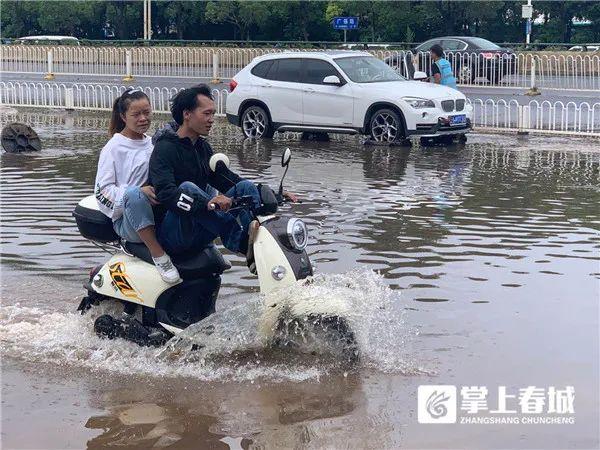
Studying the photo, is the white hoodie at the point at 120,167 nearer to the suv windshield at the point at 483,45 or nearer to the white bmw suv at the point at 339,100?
the white bmw suv at the point at 339,100

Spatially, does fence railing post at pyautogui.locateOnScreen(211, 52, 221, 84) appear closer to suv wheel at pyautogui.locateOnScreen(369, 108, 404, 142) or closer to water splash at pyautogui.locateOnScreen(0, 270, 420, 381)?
suv wheel at pyautogui.locateOnScreen(369, 108, 404, 142)

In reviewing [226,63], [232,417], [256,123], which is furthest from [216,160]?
[226,63]

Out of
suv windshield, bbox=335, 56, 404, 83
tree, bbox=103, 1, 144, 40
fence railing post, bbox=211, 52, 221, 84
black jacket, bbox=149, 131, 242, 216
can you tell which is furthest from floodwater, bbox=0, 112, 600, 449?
tree, bbox=103, 1, 144, 40

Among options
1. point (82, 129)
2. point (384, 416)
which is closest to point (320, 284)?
point (384, 416)

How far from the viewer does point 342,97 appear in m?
18.0

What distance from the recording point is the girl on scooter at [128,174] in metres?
6.44

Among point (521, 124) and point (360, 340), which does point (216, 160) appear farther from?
point (521, 124)

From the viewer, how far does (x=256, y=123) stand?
62.6ft

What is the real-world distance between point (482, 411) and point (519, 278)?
2921 millimetres

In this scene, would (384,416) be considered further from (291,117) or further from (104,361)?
(291,117)

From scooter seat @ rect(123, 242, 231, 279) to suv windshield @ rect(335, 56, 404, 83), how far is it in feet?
38.8

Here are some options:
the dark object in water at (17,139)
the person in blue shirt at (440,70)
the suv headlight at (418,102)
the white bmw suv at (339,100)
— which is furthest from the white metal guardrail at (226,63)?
the dark object in water at (17,139)

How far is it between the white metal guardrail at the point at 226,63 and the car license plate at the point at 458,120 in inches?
232

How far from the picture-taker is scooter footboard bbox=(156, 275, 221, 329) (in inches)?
258
